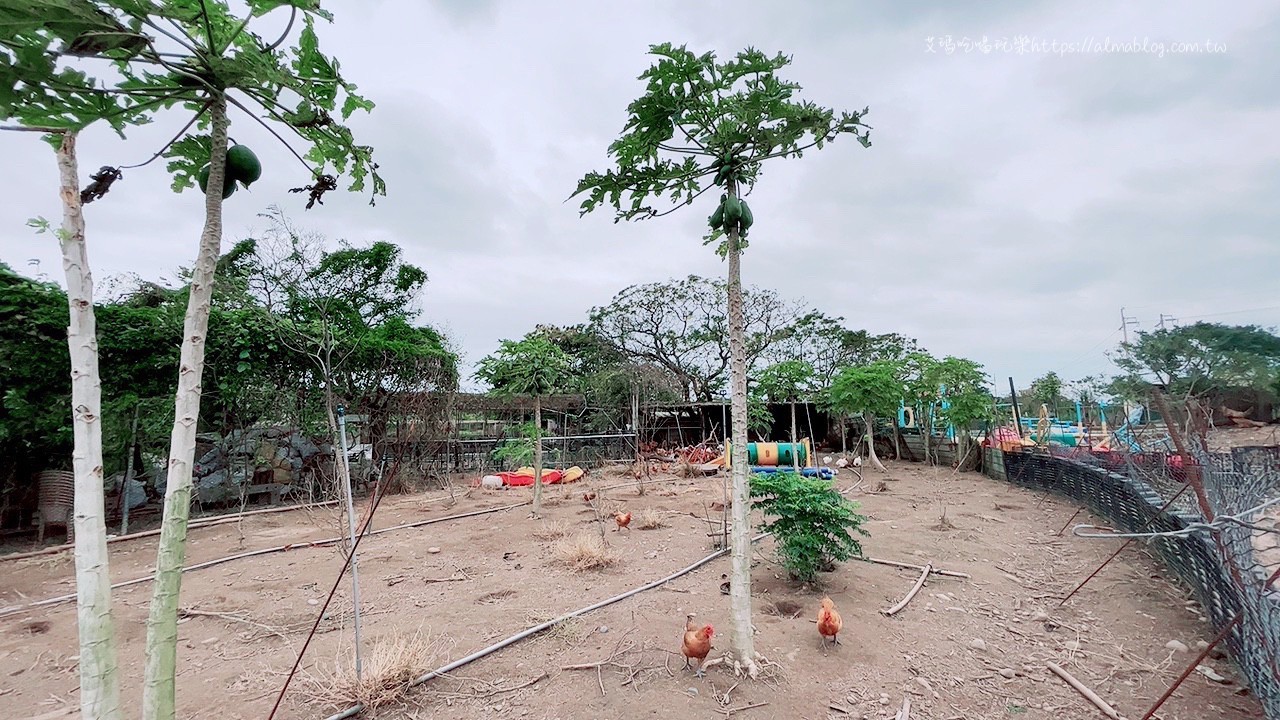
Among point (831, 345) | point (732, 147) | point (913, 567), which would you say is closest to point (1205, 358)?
point (831, 345)

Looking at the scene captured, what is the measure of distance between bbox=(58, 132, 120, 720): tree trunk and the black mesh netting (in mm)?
3909

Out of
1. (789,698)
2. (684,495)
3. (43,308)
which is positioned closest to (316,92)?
(789,698)

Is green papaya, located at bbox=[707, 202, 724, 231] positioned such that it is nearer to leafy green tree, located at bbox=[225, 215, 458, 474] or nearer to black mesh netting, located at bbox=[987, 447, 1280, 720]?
black mesh netting, located at bbox=[987, 447, 1280, 720]

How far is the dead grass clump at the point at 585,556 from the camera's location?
519 cm

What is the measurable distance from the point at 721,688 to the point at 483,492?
8.26 metres

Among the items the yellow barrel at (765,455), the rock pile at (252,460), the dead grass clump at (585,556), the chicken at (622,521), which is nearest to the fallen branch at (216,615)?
the dead grass clump at (585,556)

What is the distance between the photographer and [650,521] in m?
6.98

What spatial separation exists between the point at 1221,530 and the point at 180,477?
4.95 m

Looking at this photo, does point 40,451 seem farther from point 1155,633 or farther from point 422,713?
point 1155,633

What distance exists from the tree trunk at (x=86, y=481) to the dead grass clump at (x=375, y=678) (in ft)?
4.78

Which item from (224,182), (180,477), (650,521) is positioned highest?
(224,182)

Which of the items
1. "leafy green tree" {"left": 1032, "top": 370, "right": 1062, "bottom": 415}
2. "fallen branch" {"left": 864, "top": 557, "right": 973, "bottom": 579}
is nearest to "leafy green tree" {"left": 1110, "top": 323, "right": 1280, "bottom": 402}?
"leafy green tree" {"left": 1032, "top": 370, "right": 1062, "bottom": 415}

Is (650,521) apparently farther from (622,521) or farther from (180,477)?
(180,477)

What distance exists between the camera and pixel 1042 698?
3033 mm
